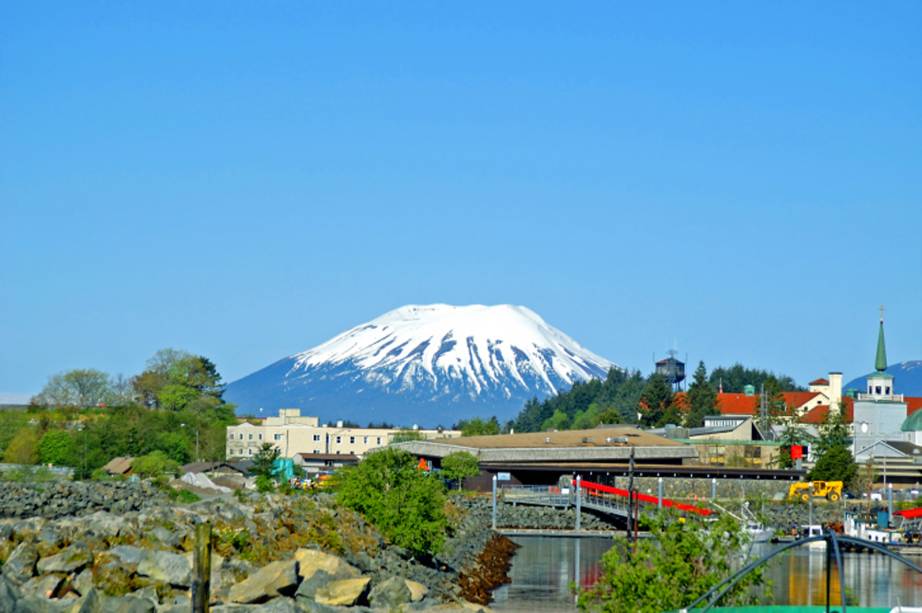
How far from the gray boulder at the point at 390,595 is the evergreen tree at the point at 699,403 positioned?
385ft

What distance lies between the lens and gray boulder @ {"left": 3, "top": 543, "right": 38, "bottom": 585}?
106ft

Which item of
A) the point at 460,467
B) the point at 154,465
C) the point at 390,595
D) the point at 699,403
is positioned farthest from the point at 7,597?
the point at 699,403

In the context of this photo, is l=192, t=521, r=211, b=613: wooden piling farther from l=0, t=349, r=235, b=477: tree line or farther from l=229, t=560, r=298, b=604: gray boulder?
l=0, t=349, r=235, b=477: tree line

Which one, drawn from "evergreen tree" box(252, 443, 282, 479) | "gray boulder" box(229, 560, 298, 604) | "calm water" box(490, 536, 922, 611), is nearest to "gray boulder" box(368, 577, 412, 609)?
"gray boulder" box(229, 560, 298, 604)

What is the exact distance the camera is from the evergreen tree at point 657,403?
507ft

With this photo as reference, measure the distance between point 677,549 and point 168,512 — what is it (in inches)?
832

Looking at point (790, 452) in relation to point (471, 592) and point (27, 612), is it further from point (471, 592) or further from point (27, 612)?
point (27, 612)

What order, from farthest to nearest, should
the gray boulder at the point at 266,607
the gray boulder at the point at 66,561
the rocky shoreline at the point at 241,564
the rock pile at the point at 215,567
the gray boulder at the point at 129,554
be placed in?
the gray boulder at the point at 129,554
the gray boulder at the point at 66,561
the rocky shoreline at the point at 241,564
the rock pile at the point at 215,567
the gray boulder at the point at 266,607

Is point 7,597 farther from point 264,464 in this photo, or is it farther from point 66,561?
point 264,464

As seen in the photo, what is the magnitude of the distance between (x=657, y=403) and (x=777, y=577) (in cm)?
10115

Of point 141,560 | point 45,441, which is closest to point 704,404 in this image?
point 45,441

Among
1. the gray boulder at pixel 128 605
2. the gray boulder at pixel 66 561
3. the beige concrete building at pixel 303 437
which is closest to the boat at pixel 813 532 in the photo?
the gray boulder at pixel 66 561

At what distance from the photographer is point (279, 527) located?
146 feet

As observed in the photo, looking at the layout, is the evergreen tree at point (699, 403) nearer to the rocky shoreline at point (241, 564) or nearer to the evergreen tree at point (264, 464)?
the evergreen tree at point (264, 464)
